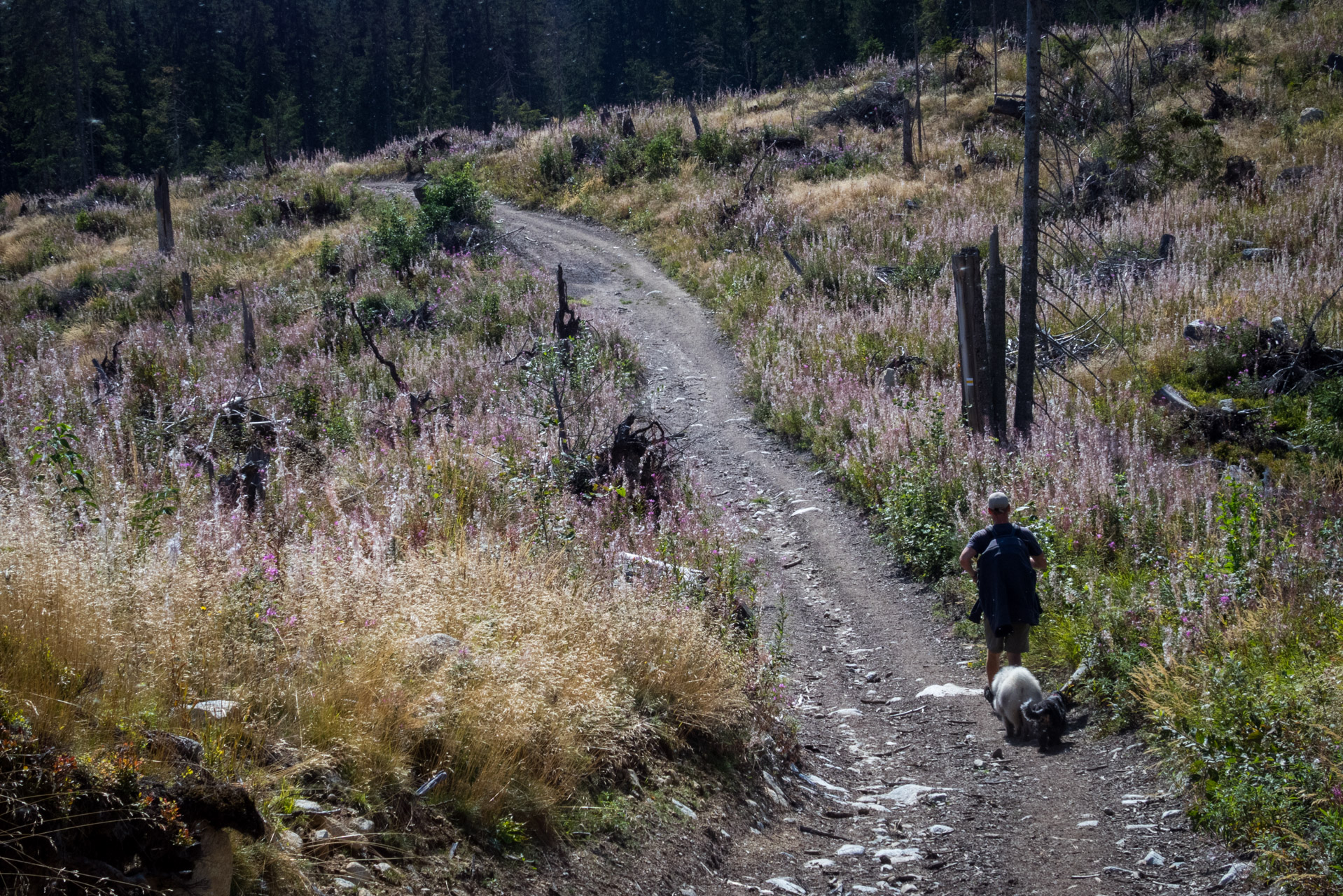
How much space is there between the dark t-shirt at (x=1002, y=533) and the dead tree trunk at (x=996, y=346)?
3.49m

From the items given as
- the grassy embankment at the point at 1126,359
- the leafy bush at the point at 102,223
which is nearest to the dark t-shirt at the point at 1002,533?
the grassy embankment at the point at 1126,359

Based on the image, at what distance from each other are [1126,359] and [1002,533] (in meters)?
7.14

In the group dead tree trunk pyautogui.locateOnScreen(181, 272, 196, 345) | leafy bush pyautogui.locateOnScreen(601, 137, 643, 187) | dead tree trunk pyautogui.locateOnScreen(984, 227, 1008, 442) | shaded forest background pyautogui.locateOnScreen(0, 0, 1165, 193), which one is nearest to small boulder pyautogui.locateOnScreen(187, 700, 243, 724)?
dead tree trunk pyautogui.locateOnScreen(984, 227, 1008, 442)

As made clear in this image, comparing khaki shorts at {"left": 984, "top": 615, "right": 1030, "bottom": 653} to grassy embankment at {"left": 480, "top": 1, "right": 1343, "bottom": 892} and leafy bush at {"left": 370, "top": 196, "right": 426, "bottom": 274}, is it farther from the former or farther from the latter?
leafy bush at {"left": 370, "top": 196, "right": 426, "bottom": 274}

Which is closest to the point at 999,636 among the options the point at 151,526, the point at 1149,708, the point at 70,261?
the point at 1149,708

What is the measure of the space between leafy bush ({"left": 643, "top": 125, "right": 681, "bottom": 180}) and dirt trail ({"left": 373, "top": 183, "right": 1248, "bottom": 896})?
18586mm

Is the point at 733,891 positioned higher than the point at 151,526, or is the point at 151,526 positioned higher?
the point at 151,526

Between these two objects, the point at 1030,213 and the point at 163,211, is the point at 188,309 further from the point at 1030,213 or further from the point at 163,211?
the point at 1030,213

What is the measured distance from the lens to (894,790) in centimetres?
565

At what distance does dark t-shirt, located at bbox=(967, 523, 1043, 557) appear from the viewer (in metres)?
6.78

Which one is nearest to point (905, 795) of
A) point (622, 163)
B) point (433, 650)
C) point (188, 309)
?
point (433, 650)

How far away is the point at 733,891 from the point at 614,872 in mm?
650

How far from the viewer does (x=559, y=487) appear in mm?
8094

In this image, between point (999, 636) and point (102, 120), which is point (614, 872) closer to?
point (999, 636)
